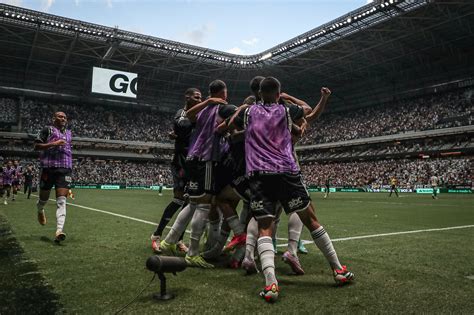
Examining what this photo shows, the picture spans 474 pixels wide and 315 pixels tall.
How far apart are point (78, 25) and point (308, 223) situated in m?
→ 40.3

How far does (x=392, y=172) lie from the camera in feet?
145

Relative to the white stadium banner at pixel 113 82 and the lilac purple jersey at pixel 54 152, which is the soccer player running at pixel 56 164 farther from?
the white stadium banner at pixel 113 82

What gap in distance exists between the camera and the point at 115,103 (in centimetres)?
5859

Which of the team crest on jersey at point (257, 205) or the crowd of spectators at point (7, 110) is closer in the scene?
the team crest on jersey at point (257, 205)

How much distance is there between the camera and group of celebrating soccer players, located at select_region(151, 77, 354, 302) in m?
3.65

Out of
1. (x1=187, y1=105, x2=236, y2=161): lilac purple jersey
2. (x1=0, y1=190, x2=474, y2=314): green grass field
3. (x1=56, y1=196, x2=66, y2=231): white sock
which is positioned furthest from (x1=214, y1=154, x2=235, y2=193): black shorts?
(x1=56, y1=196, x2=66, y2=231): white sock

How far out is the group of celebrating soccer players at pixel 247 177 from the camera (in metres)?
3.65

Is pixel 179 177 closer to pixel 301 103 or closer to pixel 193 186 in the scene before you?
pixel 193 186

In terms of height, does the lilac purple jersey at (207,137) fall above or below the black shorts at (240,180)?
above

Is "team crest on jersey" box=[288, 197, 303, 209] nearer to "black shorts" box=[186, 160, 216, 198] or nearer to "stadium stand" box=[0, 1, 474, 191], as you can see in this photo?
"black shorts" box=[186, 160, 216, 198]

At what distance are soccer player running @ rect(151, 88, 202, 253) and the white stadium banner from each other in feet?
123

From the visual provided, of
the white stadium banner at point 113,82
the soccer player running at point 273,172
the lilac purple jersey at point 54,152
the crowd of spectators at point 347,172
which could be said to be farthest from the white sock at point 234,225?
the white stadium banner at point 113,82

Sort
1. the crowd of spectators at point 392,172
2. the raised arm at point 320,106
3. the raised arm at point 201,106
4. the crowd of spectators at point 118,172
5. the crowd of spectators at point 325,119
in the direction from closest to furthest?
the raised arm at point 320,106 → the raised arm at point 201,106 → the crowd of spectators at point 392,172 → the crowd of spectators at point 325,119 → the crowd of spectators at point 118,172

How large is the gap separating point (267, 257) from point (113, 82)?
4081 cm
